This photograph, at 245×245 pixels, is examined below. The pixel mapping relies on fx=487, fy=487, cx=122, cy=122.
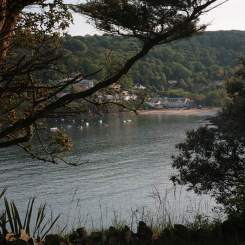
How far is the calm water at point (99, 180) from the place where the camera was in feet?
84.6

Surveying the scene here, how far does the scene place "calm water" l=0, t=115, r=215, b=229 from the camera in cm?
2580

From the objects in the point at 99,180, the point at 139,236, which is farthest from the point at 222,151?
the point at 99,180

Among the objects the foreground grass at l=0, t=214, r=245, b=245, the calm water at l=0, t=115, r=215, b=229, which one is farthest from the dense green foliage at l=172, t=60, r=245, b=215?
the calm water at l=0, t=115, r=215, b=229

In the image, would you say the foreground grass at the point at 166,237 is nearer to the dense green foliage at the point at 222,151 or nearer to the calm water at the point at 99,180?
the dense green foliage at the point at 222,151

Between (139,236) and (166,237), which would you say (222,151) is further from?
(166,237)

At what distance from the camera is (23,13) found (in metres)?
6.05

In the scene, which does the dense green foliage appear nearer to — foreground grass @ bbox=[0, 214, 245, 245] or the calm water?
foreground grass @ bbox=[0, 214, 245, 245]

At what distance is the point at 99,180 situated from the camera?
3528 cm

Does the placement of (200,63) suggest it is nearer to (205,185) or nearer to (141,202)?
(141,202)

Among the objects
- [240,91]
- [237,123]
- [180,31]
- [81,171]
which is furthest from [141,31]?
[81,171]

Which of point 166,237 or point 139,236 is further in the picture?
point 139,236

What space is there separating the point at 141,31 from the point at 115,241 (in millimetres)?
2576

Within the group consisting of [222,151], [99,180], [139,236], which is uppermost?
[139,236]

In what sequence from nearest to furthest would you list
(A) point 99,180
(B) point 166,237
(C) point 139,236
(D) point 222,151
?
(B) point 166,237
(C) point 139,236
(D) point 222,151
(A) point 99,180
